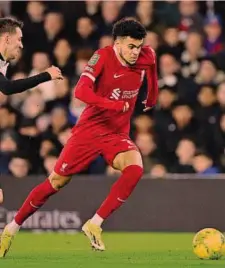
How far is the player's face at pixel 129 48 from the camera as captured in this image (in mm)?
9578

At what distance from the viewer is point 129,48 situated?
9625mm

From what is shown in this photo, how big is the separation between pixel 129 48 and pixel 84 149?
3.46ft

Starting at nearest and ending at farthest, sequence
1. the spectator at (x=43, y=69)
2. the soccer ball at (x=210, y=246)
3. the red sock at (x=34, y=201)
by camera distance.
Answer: the soccer ball at (x=210, y=246), the red sock at (x=34, y=201), the spectator at (x=43, y=69)

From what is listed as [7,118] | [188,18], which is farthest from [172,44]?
[7,118]

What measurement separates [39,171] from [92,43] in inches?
79.8

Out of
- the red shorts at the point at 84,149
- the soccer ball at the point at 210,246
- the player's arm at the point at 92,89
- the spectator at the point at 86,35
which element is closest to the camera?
the soccer ball at the point at 210,246

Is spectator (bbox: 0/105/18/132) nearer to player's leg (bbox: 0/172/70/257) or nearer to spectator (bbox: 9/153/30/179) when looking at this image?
spectator (bbox: 9/153/30/179)

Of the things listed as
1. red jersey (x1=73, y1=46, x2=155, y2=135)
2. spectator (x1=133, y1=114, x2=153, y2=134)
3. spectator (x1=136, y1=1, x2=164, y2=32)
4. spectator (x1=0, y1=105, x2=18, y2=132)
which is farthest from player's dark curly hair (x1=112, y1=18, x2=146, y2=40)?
spectator (x1=0, y1=105, x2=18, y2=132)

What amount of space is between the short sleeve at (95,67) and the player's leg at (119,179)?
663 millimetres

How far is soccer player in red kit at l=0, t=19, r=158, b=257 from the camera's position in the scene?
30.9 feet

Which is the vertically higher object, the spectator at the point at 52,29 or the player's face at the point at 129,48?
the player's face at the point at 129,48

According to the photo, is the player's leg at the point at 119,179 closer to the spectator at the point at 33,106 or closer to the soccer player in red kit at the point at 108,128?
the soccer player in red kit at the point at 108,128

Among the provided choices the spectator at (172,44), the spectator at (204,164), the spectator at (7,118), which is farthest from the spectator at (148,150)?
the spectator at (7,118)

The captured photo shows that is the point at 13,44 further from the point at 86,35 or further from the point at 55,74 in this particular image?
the point at 86,35
